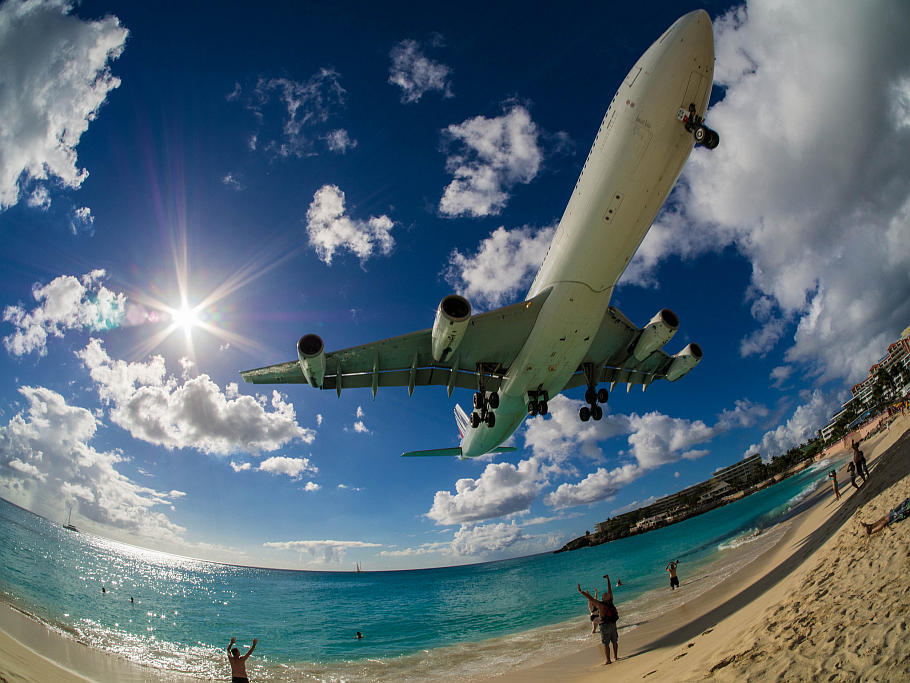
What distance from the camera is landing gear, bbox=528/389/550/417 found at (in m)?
15.0

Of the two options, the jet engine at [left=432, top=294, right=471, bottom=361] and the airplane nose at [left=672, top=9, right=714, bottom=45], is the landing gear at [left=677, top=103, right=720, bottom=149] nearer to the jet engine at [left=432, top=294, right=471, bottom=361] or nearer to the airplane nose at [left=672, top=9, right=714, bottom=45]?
the airplane nose at [left=672, top=9, right=714, bottom=45]

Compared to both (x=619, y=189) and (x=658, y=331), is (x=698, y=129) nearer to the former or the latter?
(x=619, y=189)

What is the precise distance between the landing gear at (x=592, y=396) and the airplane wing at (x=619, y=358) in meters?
0.22

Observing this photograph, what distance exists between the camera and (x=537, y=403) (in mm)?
15078

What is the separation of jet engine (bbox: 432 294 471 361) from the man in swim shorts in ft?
31.3

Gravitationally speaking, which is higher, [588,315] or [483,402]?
[588,315]

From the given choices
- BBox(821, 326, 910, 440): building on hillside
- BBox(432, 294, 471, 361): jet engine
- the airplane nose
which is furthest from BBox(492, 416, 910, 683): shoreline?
BBox(821, 326, 910, 440): building on hillside

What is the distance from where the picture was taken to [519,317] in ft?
43.3

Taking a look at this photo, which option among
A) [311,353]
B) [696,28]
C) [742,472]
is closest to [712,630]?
[311,353]

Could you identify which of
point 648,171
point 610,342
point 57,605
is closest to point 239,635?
point 57,605

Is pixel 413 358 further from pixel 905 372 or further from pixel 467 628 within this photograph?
pixel 905 372

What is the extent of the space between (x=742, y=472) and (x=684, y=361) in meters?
150

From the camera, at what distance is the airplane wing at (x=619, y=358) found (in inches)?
616

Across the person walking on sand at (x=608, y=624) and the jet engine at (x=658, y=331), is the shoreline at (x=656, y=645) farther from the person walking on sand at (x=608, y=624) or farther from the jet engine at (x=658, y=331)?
the jet engine at (x=658, y=331)
